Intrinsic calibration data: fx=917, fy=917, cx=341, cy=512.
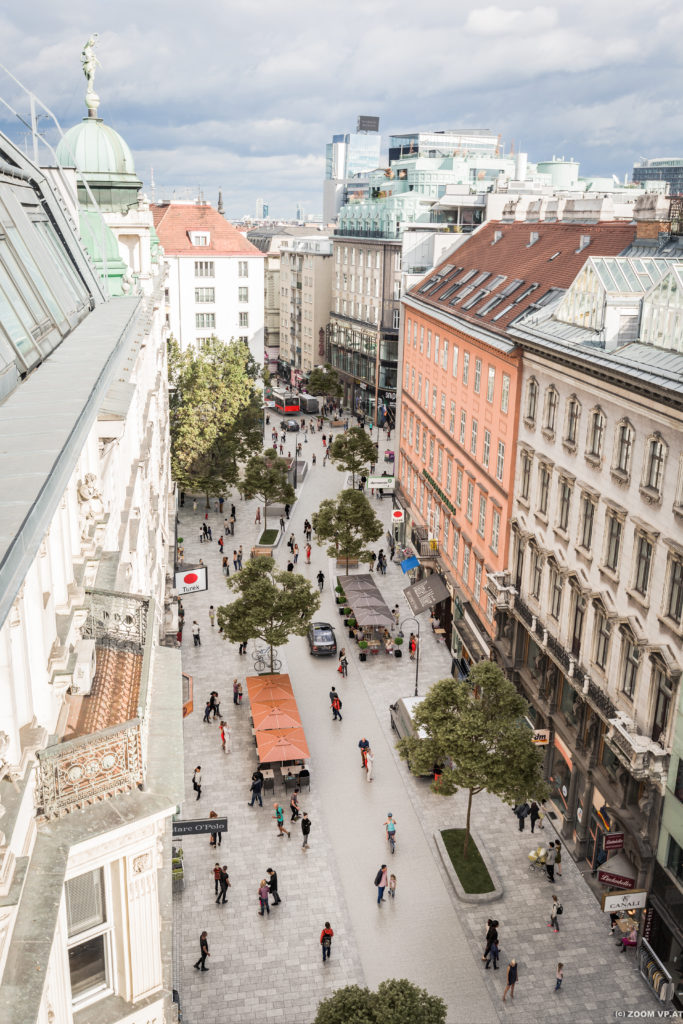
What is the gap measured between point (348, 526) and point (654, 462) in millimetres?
30834

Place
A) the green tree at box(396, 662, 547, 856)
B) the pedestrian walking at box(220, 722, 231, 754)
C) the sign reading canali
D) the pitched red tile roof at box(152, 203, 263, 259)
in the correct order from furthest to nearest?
the pitched red tile roof at box(152, 203, 263, 259) → the sign reading canali → the pedestrian walking at box(220, 722, 231, 754) → the green tree at box(396, 662, 547, 856)

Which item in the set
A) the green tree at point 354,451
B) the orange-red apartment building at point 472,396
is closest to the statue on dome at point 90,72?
the orange-red apartment building at point 472,396

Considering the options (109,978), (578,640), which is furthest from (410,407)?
(109,978)

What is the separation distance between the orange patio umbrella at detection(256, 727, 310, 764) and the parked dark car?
980cm

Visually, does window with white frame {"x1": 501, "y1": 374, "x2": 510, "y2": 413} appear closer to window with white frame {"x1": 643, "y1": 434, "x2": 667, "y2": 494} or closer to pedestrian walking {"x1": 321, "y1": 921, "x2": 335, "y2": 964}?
window with white frame {"x1": 643, "y1": 434, "x2": 667, "y2": 494}

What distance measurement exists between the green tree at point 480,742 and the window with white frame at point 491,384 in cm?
1413

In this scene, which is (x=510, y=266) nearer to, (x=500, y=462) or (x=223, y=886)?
(x=500, y=462)

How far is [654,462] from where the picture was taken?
26625 mm

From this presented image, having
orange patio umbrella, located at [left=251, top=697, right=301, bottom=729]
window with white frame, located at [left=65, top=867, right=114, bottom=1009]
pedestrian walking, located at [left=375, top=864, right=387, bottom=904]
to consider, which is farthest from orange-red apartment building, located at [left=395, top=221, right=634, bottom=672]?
window with white frame, located at [left=65, top=867, right=114, bottom=1009]

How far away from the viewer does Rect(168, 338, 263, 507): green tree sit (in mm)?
65750

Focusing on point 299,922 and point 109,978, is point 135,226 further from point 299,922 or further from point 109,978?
point 109,978

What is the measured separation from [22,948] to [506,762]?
23.9m

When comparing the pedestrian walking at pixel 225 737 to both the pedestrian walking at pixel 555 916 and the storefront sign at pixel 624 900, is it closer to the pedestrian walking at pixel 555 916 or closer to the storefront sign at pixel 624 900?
the pedestrian walking at pixel 555 916

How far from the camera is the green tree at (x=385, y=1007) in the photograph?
19.8 m
